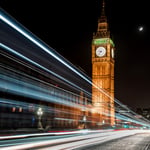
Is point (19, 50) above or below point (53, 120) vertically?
above

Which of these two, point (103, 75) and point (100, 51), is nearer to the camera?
point (103, 75)

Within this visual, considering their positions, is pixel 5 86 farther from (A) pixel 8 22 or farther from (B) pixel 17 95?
(A) pixel 8 22

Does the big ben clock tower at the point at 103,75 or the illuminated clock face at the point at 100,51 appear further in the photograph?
the illuminated clock face at the point at 100,51

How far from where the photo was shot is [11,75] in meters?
17.8

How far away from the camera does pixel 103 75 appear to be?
294 feet

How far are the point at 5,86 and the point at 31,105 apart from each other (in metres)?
5.41

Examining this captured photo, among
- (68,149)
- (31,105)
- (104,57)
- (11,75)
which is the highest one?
(104,57)

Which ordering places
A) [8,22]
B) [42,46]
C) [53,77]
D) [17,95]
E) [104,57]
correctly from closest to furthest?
[8,22], [17,95], [42,46], [53,77], [104,57]

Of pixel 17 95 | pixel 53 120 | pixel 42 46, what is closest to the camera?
pixel 17 95

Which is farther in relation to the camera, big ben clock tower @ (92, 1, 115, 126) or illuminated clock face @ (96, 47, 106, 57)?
illuminated clock face @ (96, 47, 106, 57)

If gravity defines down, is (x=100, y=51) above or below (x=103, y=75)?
above

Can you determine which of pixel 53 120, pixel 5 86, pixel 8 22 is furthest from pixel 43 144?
pixel 53 120

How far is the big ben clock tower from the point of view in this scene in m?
87.1

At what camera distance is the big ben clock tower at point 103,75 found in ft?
286
